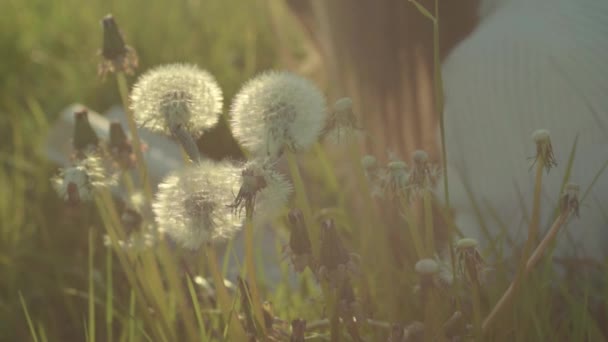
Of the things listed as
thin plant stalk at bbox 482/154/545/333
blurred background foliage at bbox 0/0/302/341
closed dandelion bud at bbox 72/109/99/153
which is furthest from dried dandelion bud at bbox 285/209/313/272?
blurred background foliage at bbox 0/0/302/341

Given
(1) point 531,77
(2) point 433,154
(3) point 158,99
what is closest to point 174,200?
(3) point 158,99

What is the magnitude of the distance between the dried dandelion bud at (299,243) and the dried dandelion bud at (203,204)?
0.23 feet

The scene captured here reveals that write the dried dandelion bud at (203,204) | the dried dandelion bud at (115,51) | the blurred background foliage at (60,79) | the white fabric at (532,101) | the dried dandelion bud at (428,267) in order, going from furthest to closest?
the blurred background foliage at (60,79) → the white fabric at (532,101) → the dried dandelion bud at (115,51) → the dried dandelion bud at (203,204) → the dried dandelion bud at (428,267)

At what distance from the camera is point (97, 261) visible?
2.08 metres

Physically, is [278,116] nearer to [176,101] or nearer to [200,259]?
[176,101]

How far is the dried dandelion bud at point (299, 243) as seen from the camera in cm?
85

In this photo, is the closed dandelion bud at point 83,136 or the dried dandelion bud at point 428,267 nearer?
the dried dandelion bud at point 428,267

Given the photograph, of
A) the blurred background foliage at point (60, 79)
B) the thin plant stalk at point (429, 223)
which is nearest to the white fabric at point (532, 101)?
the thin plant stalk at point (429, 223)

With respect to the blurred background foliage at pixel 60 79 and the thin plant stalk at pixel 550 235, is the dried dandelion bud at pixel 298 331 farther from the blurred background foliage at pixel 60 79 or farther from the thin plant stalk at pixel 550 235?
the blurred background foliage at pixel 60 79

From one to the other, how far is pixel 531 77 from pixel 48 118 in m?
1.85

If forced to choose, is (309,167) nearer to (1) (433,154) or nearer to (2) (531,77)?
(1) (433,154)

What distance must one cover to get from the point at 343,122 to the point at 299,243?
133mm

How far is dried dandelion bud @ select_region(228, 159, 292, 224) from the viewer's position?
79cm

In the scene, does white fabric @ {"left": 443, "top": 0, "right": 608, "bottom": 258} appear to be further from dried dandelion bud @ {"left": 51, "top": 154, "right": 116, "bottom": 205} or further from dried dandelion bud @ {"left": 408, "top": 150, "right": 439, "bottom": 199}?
dried dandelion bud @ {"left": 51, "top": 154, "right": 116, "bottom": 205}
